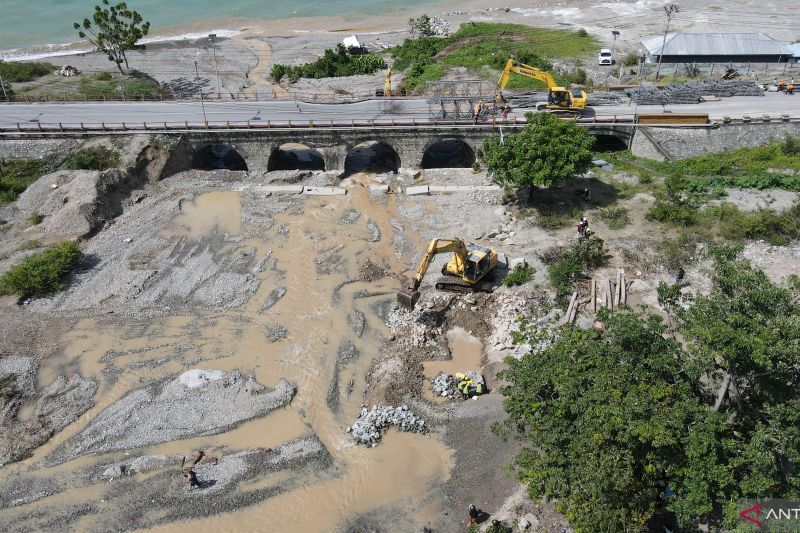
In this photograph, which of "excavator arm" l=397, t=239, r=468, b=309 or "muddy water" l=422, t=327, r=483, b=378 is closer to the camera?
"muddy water" l=422, t=327, r=483, b=378

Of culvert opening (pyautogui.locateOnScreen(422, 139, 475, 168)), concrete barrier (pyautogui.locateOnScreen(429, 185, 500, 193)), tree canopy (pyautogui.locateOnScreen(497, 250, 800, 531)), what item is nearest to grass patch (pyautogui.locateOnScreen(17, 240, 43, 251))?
concrete barrier (pyautogui.locateOnScreen(429, 185, 500, 193))

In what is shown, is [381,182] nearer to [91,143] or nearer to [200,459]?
[91,143]

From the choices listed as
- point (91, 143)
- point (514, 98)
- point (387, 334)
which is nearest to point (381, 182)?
point (514, 98)

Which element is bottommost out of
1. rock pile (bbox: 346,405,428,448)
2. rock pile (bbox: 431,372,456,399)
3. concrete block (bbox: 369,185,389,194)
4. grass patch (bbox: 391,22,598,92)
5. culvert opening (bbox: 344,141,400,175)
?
rock pile (bbox: 346,405,428,448)

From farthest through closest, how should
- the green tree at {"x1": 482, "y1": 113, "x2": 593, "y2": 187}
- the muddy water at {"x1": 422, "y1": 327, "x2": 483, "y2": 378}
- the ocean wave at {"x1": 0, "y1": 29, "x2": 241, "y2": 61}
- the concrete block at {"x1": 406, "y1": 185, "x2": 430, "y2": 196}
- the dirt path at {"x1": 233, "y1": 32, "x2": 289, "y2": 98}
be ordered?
1. the ocean wave at {"x1": 0, "y1": 29, "x2": 241, "y2": 61}
2. the dirt path at {"x1": 233, "y1": 32, "x2": 289, "y2": 98}
3. the concrete block at {"x1": 406, "y1": 185, "x2": 430, "y2": 196}
4. the green tree at {"x1": 482, "y1": 113, "x2": 593, "y2": 187}
5. the muddy water at {"x1": 422, "y1": 327, "x2": 483, "y2": 378}

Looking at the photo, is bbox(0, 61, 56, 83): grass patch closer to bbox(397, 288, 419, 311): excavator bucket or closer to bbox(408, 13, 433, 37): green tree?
bbox(408, 13, 433, 37): green tree

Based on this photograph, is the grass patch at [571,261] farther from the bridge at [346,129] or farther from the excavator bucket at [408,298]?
the bridge at [346,129]
